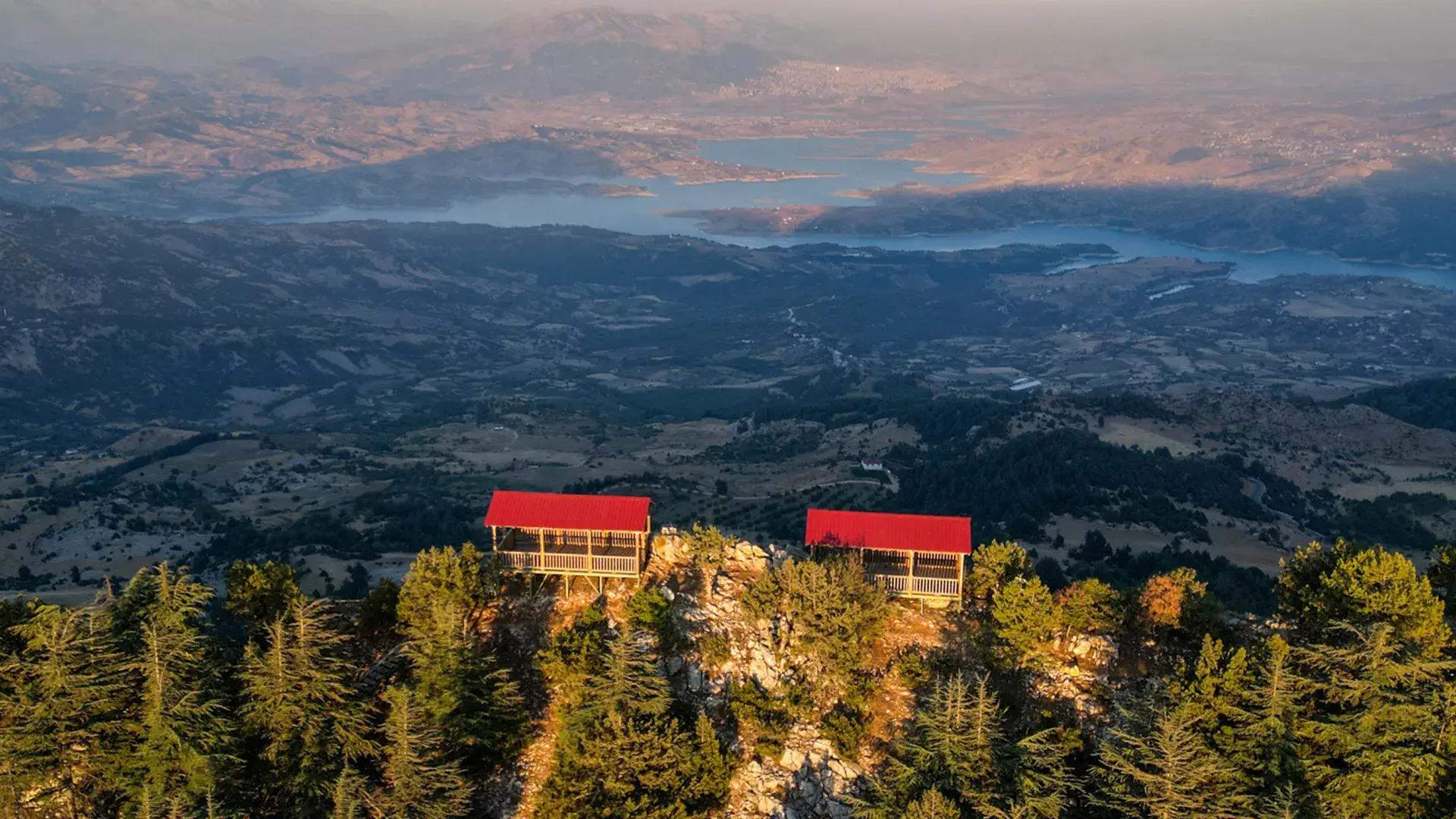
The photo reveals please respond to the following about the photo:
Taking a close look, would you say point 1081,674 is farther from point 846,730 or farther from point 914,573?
point 846,730

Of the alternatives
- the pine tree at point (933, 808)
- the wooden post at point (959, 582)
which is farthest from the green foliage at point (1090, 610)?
the pine tree at point (933, 808)

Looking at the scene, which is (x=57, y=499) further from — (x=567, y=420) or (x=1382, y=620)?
(x=1382, y=620)

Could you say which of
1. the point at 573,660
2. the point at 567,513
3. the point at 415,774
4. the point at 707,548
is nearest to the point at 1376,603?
the point at 707,548

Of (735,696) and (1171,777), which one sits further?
(735,696)

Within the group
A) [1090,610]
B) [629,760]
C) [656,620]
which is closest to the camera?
[629,760]

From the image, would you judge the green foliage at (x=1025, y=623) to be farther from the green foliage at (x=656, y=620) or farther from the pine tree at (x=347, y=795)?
the pine tree at (x=347, y=795)

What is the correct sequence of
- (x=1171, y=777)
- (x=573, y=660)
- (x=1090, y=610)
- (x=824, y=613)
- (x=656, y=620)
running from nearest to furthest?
(x=1171, y=777), (x=573, y=660), (x=824, y=613), (x=656, y=620), (x=1090, y=610)

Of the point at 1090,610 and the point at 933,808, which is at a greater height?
the point at 1090,610
